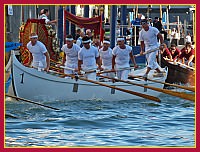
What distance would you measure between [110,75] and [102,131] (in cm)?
388

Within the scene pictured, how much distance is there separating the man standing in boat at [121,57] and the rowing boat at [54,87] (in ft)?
0.96

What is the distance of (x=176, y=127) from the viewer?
1104cm

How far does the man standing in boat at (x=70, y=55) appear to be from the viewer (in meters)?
13.5

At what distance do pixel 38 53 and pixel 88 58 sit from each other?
975 millimetres

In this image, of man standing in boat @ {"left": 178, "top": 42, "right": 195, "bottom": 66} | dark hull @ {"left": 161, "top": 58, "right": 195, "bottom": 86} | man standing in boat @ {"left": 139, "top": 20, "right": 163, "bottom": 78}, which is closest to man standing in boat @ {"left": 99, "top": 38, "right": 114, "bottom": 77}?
man standing in boat @ {"left": 139, "top": 20, "right": 163, "bottom": 78}

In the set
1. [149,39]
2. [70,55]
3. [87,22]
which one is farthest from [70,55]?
[87,22]

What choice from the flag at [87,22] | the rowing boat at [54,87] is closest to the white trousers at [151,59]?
the rowing boat at [54,87]

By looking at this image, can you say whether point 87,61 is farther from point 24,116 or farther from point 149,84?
point 24,116

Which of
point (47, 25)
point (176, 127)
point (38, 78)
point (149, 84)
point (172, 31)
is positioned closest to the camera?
point (176, 127)

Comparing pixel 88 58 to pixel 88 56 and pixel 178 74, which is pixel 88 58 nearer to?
pixel 88 56

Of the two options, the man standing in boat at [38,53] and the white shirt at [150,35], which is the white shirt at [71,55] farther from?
the white shirt at [150,35]

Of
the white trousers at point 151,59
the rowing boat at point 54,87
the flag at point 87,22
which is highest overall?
the flag at point 87,22

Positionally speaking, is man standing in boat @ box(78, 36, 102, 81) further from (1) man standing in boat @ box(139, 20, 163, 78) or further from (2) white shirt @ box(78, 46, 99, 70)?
(1) man standing in boat @ box(139, 20, 163, 78)

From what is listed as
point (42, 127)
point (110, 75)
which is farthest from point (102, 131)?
point (110, 75)
